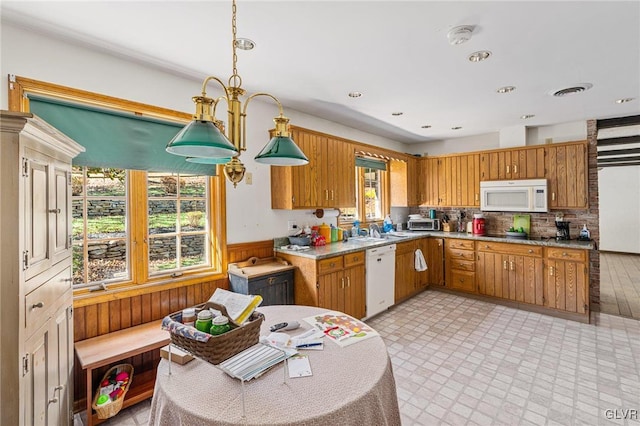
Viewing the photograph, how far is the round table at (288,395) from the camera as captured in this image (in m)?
0.96

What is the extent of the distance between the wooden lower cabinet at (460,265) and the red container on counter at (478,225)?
36 cm

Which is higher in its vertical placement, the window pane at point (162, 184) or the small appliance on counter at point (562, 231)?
the window pane at point (162, 184)

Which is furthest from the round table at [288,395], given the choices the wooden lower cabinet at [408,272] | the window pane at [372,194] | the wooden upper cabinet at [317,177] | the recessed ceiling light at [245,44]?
the window pane at [372,194]

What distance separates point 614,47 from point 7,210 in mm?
3701

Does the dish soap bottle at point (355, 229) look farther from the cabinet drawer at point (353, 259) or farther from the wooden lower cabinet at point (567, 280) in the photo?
the wooden lower cabinet at point (567, 280)

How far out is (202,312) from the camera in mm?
1213

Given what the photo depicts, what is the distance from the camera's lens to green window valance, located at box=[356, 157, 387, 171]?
4352 millimetres

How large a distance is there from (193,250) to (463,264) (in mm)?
3770

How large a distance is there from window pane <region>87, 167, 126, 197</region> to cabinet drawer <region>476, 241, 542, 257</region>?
4.42 m

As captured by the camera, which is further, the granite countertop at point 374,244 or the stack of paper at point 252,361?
the granite countertop at point 374,244

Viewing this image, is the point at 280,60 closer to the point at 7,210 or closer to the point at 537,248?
the point at 7,210

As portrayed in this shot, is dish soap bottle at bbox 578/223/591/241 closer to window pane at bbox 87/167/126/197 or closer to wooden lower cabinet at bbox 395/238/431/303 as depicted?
wooden lower cabinet at bbox 395/238/431/303

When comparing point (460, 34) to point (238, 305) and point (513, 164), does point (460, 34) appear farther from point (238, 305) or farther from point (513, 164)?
point (513, 164)

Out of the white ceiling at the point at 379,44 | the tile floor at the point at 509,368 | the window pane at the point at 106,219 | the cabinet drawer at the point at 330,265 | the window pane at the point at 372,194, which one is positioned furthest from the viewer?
the window pane at the point at 372,194
